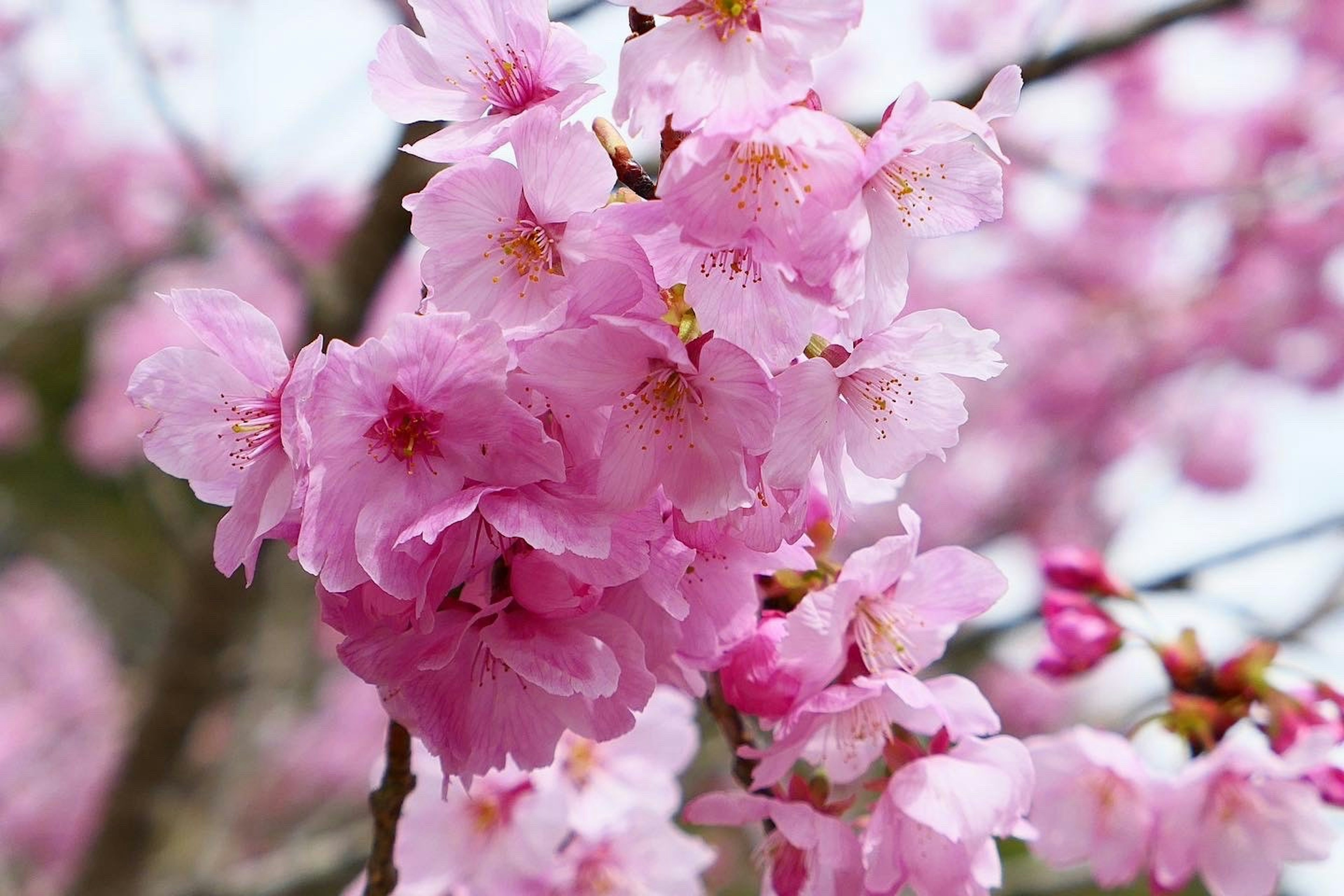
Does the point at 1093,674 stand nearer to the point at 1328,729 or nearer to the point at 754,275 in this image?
the point at 1328,729

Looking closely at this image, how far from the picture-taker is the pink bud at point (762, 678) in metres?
0.69

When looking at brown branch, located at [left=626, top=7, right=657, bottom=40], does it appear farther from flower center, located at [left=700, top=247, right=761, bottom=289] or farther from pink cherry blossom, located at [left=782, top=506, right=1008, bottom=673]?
pink cherry blossom, located at [left=782, top=506, right=1008, bottom=673]

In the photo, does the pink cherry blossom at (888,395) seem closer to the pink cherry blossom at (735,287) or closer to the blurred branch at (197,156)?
the pink cherry blossom at (735,287)

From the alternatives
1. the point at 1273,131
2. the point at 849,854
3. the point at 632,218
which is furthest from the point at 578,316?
the point at 1273,131

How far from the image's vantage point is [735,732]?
77cm

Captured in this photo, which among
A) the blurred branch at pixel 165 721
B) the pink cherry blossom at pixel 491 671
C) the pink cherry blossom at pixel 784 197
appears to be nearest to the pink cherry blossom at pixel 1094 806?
the pink cherry blossom at pixel 491 671

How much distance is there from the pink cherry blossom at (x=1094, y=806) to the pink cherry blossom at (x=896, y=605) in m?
0.37

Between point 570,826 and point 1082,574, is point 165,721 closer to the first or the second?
point 570,826

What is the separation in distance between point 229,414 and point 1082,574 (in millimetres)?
903

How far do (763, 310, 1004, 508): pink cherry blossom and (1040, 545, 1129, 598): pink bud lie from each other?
1.86ft

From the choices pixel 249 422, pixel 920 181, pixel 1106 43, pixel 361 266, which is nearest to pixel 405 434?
pixel 249 422

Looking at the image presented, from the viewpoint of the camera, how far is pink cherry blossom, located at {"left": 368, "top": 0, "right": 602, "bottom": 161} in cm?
64

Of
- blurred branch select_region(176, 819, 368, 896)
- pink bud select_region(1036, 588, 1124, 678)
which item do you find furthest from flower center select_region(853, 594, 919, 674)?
blurred branch select_region(176, 819, 368, 896)

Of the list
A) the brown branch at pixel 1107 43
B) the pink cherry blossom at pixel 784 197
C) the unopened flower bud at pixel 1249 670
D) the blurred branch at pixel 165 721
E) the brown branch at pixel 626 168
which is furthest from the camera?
the blurred branch at pixel 165 721
